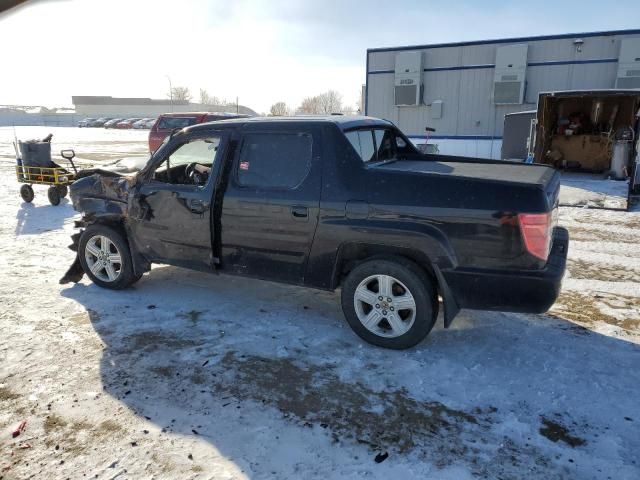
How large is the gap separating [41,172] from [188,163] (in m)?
7.47

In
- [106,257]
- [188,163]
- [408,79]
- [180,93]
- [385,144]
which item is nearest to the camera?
[385,144]

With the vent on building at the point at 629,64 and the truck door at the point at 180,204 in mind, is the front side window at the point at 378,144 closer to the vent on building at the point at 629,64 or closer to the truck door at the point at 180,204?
the truck door at the point at 180,204

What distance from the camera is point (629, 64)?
54.0ft

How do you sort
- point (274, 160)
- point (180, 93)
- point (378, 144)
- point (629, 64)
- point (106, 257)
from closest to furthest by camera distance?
point (274, 160)
point (378, 144)
point (106, 257)
point (629, 64)
point (180, 93)

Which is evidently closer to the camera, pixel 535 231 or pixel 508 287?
pixel 535 231

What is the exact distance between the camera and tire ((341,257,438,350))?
384 cm

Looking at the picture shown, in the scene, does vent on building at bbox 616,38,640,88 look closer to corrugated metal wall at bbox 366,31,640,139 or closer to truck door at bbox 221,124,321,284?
corrugated metal wall at bbox 366,31,640,139

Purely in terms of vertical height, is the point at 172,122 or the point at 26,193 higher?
the point at 172,122

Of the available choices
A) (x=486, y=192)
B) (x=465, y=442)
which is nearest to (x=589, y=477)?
(x=465, y=442)

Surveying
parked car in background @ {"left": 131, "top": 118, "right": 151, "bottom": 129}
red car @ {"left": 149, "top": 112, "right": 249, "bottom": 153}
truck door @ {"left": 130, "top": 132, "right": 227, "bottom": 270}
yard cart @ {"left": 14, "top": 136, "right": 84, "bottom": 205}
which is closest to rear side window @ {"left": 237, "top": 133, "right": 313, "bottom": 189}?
truck door @ {"left": 130, "top": 132, "right": 227, "bottom": 270}

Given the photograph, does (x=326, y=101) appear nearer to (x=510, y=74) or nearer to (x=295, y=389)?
(x=510, y=74)

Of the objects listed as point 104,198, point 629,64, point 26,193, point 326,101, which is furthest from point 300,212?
point 326,101

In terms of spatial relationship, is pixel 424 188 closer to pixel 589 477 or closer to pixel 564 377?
pixel 564 377

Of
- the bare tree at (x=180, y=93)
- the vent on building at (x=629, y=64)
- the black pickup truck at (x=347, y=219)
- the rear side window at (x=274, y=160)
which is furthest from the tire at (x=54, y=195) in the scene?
the bare tree at (x=180, y=93)
